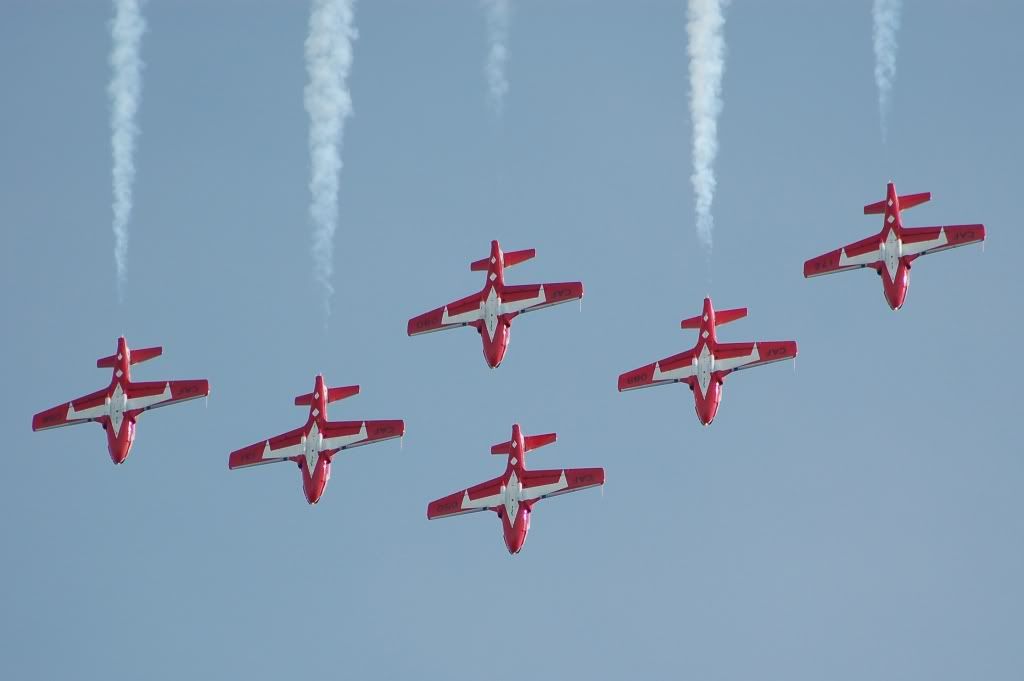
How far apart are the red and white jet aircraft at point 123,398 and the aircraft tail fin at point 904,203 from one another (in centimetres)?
2273

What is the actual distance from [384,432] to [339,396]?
192 cm

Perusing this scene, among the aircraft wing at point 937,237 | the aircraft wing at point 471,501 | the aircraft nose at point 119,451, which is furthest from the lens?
the aircraft nose at point 119,451

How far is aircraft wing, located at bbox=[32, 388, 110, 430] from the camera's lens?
8550 centimetres

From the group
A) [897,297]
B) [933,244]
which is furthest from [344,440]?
[933,244]

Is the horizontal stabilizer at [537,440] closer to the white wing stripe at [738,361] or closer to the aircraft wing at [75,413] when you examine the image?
the white wing stripe at [738,361]

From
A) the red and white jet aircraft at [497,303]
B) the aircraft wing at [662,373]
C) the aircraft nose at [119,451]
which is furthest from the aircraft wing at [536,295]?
the aircraft nose at [119,451]

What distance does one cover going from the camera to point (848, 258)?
268 ft

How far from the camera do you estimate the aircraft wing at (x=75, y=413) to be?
85.5 meters

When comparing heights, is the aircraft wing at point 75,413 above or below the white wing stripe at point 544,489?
above

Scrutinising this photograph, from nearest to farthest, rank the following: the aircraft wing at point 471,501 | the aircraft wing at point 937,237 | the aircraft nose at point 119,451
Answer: the aircraft wing at point 937,237 < the aircraft wing at point 471,501 < the aircraft nose at point 119,451

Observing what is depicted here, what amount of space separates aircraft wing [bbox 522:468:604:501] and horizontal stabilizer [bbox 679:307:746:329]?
18.6 ft

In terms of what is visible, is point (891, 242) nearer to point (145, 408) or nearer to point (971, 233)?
point (971, 233)

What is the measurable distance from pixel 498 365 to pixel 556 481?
4.49 meters

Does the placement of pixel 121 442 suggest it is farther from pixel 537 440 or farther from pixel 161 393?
pixel 537 440
